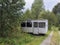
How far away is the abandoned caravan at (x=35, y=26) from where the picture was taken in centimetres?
2906

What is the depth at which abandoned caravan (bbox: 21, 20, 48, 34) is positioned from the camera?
2906cm

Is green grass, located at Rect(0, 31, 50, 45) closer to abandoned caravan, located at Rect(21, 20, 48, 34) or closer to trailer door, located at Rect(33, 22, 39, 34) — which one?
abandoned caravan, located at Rect(21, 20, 48, 34)

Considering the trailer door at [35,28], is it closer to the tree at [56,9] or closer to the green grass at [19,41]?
the green grass at [19,41]

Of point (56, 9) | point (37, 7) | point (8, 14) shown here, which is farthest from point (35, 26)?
point (56, 9)

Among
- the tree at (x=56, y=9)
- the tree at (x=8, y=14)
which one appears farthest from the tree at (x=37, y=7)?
the tree at (x=8, y=14)

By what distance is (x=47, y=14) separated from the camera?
52.9 metres

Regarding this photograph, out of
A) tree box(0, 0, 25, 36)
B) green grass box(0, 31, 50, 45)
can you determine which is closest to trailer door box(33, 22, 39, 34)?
tree box(0, 0, 25, 36)

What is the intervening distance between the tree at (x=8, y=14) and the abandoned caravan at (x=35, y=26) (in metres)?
6.73

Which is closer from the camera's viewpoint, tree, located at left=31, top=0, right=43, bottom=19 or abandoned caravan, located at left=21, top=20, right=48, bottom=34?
abandoned caravan, located at left=21, top=20, right=48, bottom=34

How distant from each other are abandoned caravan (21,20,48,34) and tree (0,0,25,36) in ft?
22.1

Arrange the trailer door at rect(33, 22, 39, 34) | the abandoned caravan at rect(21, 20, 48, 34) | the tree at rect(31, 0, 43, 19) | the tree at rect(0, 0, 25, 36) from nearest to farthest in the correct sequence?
the tree at rect(0, 0, 25, 36) < the abandoned caravan at rect(21, 20, 48, 34) < the trailer door at rect(33, 22, 39, 34) < the tree at rect(31, 0, 43, 19)

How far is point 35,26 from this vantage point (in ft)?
97.2

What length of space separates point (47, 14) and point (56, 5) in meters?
28.1

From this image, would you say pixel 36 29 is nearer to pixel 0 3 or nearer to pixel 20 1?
pixel 20 1
